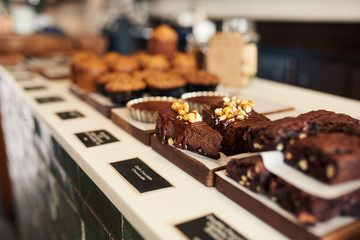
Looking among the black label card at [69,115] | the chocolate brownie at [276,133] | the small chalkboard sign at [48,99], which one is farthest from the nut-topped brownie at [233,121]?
the small chalkboard sign at [48,99]

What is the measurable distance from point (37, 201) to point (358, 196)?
1.87m

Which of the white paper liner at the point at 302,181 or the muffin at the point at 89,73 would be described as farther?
the muffin at the point at 89,73

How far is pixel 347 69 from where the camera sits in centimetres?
322

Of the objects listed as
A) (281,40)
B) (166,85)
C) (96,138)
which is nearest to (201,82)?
(166,85)

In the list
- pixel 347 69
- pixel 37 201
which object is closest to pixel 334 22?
pixel 347 69

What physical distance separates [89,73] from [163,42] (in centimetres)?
54

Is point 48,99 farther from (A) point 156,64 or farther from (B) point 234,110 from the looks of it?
(B) point 234,110

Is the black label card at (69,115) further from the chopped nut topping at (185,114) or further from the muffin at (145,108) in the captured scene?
the chopped nut topping at (185,114)

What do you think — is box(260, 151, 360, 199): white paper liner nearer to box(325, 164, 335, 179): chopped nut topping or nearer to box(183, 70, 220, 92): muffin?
box(325, 164, 335, 179): chopped nut topping

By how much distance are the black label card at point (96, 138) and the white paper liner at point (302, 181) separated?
0.64 m

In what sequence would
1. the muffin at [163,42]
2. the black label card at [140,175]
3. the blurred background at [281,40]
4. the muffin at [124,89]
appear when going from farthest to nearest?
the blurred background at [281,40], the muffin at [163,42], the muffin at [124,89], the black label card at [140,175]

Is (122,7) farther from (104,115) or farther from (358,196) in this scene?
(358,196)

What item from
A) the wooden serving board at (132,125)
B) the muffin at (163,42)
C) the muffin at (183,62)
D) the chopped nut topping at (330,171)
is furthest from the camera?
the muffin at (163,42)

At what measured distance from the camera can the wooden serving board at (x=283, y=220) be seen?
2.07 ft
